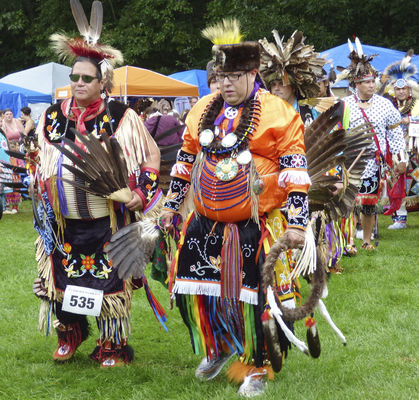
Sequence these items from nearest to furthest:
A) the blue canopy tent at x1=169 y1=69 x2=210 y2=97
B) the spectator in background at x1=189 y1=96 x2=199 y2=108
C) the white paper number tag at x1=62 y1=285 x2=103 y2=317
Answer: the white paper number tag at x1=62 y1=285 x2=103 y2=317, the spectator in background at x1=189 y1=96 x2=199 y2=108, the blue canopy tent at x1=169 y1=69 x2=210 y2=97

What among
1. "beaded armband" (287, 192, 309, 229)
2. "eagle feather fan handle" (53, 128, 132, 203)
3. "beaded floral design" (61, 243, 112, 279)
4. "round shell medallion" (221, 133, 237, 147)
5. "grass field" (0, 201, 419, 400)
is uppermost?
"round shell medallion" (221, 133, 237, 147)

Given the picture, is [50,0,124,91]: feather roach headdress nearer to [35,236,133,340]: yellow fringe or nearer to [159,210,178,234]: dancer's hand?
[159,210,178,234]: dancer's hand

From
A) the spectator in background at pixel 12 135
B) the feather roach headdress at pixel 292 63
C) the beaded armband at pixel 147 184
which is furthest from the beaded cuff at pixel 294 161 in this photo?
the spectator in background at pixel 12 135

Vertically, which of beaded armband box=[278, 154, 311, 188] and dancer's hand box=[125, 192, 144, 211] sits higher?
beaded armband box=[278, 154, 311, 188]

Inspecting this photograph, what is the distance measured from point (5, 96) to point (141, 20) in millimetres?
6672

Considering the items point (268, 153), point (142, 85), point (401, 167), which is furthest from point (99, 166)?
point (142, 85)

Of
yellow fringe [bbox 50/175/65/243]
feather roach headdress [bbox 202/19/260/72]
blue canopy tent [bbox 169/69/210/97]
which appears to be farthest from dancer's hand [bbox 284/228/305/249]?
blue canopy tent [bbox 169/69/210/97]

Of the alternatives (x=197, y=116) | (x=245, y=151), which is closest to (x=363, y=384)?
(x=245, y=151)

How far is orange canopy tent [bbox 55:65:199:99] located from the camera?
39.7 ft

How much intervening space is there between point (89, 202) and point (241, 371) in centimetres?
122

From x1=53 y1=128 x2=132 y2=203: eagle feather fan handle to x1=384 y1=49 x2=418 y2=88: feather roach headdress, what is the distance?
5.76 metres

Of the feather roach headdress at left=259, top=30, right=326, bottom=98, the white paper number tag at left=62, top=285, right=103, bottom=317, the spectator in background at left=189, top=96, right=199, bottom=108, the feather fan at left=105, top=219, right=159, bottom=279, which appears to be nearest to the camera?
the feather fan at left=105, top=219, right=159, bottom=279

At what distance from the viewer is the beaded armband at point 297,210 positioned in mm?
3246

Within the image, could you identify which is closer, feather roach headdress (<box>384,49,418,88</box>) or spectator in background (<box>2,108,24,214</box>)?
feather roach headdress (<box>384,49,418,88</box>)
